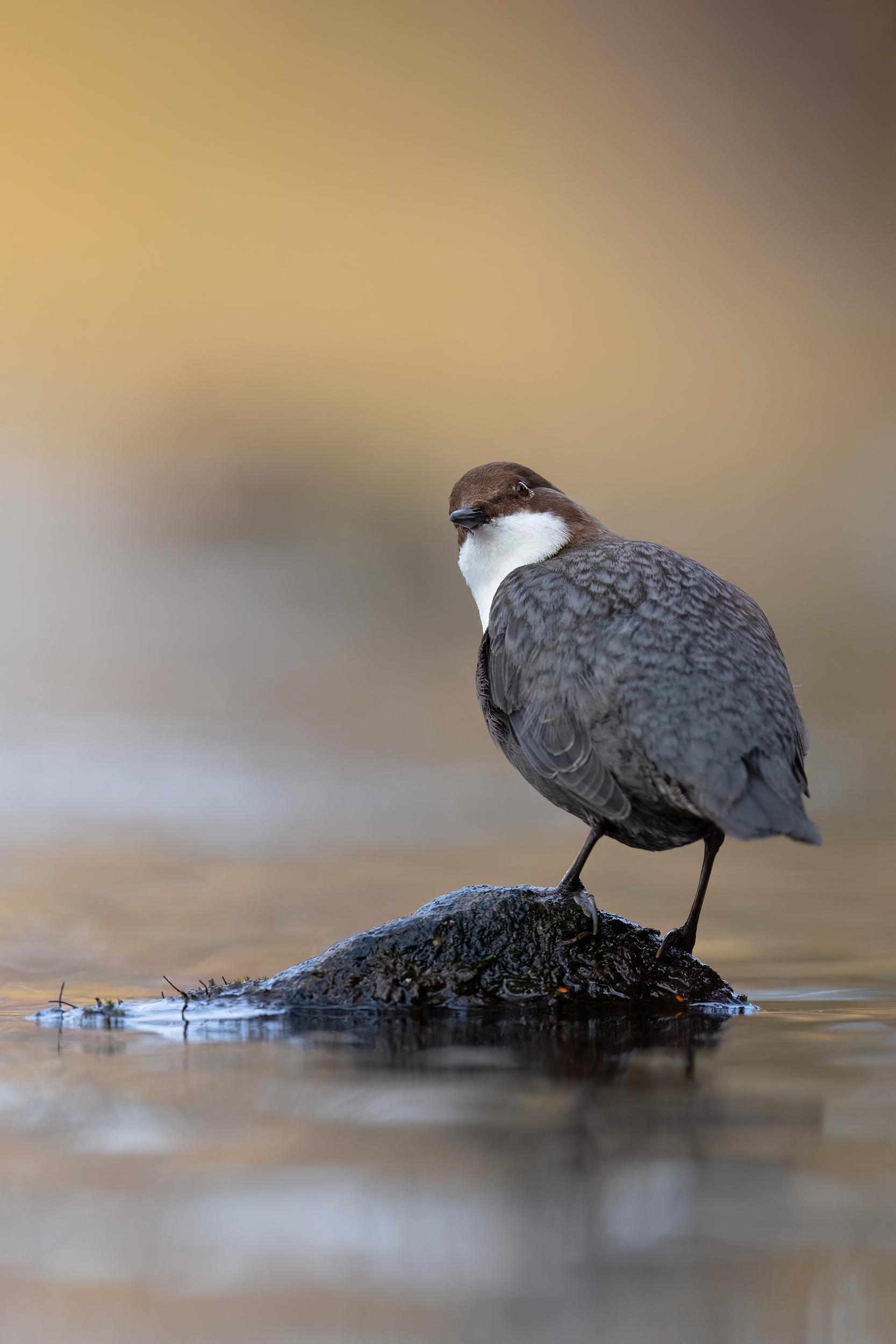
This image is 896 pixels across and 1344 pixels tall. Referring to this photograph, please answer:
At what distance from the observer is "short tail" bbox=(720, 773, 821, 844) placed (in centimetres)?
347

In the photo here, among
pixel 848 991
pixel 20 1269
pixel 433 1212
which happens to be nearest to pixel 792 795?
pixel 848 991

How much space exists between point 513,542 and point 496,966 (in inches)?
77.1

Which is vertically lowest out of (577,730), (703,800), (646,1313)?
(646,1313)

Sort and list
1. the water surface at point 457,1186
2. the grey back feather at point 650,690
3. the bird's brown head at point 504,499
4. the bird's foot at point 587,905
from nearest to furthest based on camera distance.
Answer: the water surface at point 457,1186
the grey back feather at point 650,690
the bird's foot at point 587,905
the bird's brown head at point 504,499

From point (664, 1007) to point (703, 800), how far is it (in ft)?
3.12

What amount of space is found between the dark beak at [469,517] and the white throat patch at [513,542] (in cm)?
7

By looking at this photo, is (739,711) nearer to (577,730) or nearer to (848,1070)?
(577,730)

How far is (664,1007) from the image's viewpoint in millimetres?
4164

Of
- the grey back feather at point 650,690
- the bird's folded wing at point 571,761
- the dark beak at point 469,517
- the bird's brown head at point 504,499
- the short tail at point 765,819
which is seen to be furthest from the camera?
the bird's brown head at point 504,499

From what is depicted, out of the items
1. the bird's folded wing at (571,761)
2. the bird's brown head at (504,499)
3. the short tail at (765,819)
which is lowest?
the short tail at (765,819)

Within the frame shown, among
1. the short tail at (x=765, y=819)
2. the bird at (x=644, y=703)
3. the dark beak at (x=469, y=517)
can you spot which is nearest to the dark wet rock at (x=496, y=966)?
the bird at (x=644, y=703)

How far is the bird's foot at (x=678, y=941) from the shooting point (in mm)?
4344

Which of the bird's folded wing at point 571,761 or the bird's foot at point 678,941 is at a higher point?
the bird's folded wing at point 571,761

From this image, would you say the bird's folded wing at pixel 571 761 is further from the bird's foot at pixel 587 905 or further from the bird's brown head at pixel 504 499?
the bird's brown head at pixel 504 499
